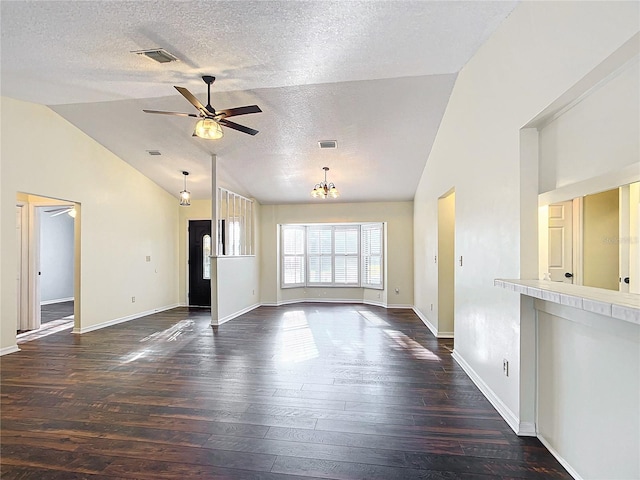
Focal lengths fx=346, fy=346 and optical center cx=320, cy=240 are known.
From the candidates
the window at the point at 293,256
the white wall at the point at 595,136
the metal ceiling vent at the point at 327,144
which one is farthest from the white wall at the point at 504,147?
the window at the point at 293,256

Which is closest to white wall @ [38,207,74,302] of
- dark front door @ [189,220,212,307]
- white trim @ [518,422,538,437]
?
dark front door @ [189,220,212,307]

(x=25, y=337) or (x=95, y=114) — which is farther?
(x=25, y=337)

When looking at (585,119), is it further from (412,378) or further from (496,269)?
(412,378)

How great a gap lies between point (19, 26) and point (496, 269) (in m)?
4.53

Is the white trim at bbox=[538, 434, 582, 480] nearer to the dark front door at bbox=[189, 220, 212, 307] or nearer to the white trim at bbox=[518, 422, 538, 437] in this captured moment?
the white trim at bbox=[518, 422, 538, 437]

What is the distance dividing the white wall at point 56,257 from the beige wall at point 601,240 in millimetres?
10680

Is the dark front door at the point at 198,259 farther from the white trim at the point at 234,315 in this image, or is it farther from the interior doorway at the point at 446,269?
the interior doorway at the point at 446,269

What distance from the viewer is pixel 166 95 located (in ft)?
14.4

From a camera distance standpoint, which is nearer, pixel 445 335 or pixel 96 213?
pixel 445 335

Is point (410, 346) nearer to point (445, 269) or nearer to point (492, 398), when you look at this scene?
point (445, 269)

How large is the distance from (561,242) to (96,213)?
666 centimetres

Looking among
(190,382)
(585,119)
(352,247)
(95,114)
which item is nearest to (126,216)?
(95,114)

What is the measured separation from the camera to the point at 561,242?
2.80 m

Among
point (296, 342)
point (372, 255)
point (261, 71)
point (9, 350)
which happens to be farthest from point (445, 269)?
point (9, 350)
